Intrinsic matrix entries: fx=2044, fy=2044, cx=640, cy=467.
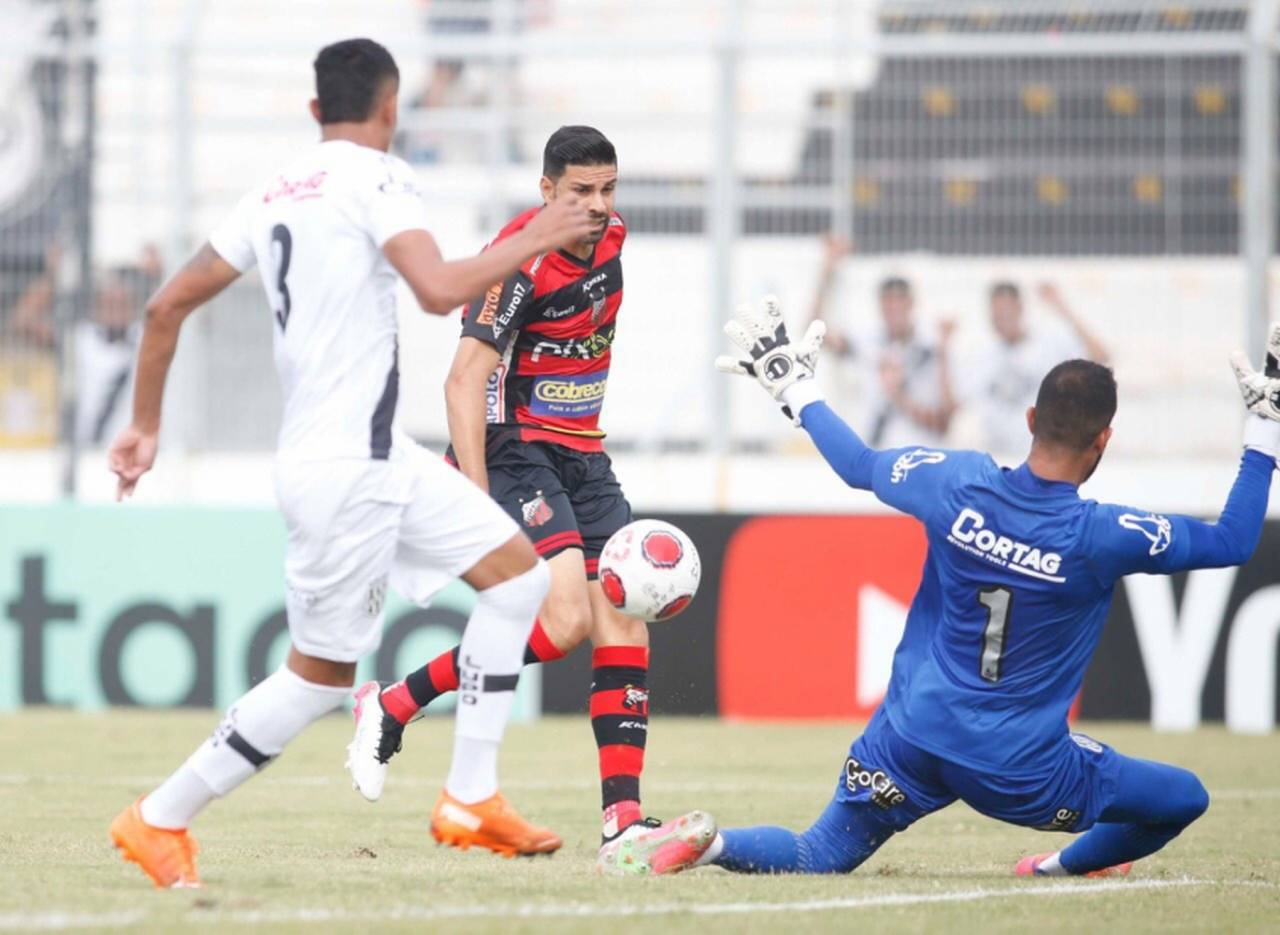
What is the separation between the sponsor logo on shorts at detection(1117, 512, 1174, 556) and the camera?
19.1ft

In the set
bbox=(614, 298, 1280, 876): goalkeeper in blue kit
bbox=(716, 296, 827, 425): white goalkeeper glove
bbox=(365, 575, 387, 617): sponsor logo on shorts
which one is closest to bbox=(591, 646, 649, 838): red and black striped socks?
bbox=(614, 298, 1280, 876): goalkeeper in blue kit

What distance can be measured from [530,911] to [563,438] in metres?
2.56

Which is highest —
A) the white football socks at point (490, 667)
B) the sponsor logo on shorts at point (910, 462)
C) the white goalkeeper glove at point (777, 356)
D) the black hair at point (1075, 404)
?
the white goalkeeper glove at point (777, 356)

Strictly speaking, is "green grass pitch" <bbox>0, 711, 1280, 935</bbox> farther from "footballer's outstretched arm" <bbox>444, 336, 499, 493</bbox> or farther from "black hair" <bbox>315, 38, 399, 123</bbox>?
"black hair" <bbox>315, 38, 399, 123</bbox>

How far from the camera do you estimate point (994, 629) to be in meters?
5.96

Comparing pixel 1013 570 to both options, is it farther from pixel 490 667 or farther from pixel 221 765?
pixel 221 765

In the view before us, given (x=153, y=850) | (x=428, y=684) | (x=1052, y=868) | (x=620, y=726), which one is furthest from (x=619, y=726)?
(x=153, y=850)

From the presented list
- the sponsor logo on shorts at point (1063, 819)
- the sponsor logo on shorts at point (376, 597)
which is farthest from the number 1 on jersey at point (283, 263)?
the sponsor logo on shorts at point (1063, 819)

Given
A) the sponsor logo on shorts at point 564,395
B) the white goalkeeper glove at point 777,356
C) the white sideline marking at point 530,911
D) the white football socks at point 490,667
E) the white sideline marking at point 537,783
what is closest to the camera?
the white sideline marking at point 530,911

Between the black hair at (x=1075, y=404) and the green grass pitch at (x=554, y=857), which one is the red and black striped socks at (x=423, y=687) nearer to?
the green grass pitch at (x=554, y=857)

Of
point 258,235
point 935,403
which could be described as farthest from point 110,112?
point 258,235

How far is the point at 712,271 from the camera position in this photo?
43.5 feet

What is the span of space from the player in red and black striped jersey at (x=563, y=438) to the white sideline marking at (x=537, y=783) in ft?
6.93

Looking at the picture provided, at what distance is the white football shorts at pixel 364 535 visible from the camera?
213 inches
